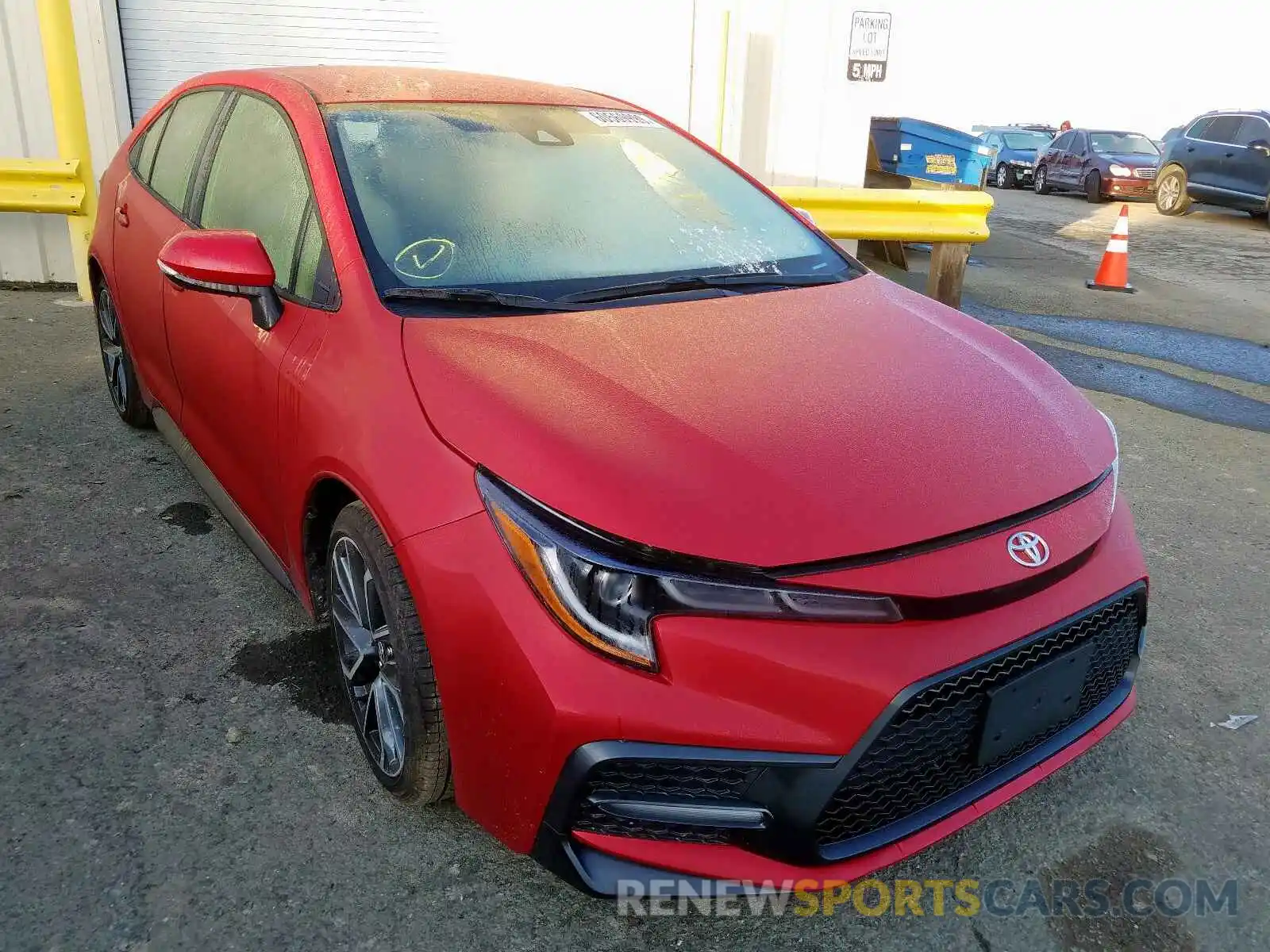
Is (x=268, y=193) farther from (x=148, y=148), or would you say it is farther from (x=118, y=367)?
(x=118, y=367)

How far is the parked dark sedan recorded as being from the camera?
17.7 metres

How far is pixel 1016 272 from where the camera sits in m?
9.52

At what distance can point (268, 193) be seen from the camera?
263 cm

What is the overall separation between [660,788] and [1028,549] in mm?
791

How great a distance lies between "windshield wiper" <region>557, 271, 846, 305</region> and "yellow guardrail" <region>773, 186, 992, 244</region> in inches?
139

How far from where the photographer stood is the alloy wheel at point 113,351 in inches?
156

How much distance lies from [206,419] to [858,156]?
19.6 feet

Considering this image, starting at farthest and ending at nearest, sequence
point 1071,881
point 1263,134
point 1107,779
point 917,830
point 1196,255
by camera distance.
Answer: point 1263,134
point 1196,255
point 1107,779
point 1071,881
point 917,830

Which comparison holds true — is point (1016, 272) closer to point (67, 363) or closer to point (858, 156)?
point (858, 156)

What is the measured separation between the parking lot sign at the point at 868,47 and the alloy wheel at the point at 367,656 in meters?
6.46

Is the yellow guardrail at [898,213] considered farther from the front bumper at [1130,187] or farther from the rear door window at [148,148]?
the front bumper at [1130,187]

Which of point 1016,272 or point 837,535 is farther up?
point 837,535

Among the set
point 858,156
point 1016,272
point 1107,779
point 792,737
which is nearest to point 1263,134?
point 1016,272

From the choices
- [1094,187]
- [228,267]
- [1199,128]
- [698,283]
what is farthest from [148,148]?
[1094,187]
